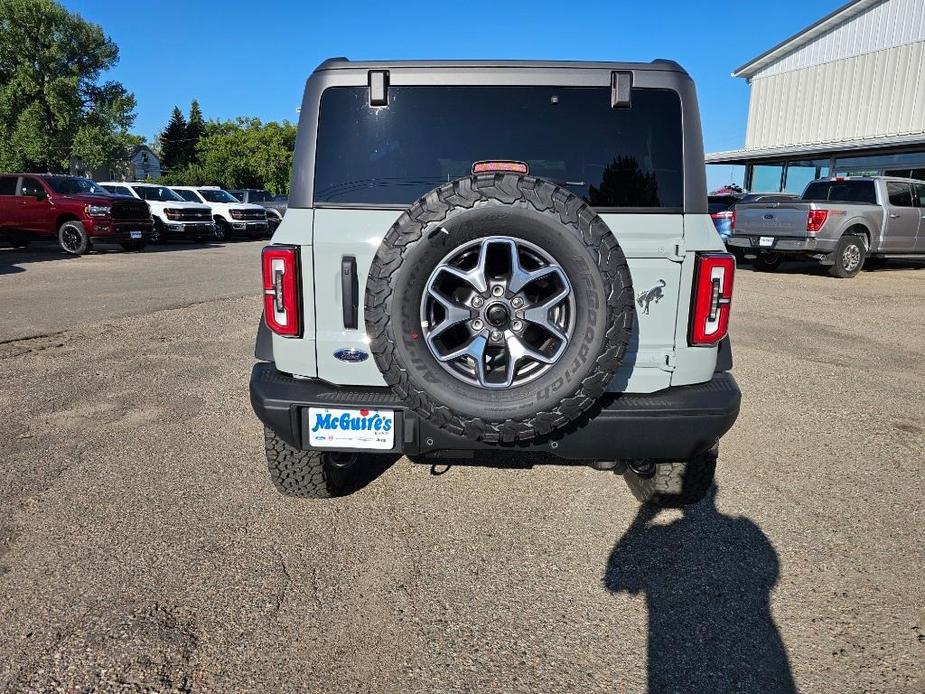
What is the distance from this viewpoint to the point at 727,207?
16.2 metres

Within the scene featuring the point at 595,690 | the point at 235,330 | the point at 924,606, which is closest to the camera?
the point at 595,690

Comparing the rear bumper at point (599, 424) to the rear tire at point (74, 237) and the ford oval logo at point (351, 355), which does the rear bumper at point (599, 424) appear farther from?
the rear tire at point (74, 237)

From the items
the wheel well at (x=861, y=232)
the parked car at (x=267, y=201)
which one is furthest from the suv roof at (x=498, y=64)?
the parked car at (x=267, y=201)

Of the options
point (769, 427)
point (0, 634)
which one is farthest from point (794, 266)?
point (0, 634)

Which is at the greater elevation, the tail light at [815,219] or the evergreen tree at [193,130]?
the evergreen tree at [193,130]

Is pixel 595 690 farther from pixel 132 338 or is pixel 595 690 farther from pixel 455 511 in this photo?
pixel 132 338

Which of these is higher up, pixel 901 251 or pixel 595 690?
pixel 901 251

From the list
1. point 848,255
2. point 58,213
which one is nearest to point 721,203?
point 848,255

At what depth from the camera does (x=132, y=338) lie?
688 cm

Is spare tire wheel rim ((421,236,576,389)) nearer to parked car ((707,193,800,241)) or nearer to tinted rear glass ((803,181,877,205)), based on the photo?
parked car ((707,193,800,241))

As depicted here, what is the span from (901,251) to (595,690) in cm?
1450

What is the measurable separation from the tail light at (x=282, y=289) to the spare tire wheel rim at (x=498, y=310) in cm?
63

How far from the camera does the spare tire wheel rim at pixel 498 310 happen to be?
2.45 metres

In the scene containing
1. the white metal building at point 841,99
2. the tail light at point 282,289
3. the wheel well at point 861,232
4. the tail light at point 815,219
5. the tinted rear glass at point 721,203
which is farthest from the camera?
the white metal building at point 841,99
